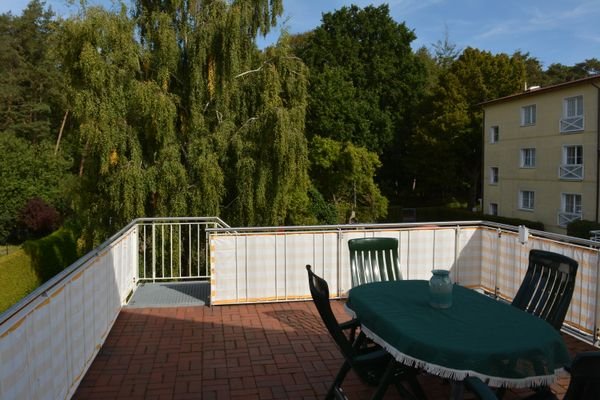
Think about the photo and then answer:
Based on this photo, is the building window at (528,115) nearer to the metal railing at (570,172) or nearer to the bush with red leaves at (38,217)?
the metal railing at (570,172)

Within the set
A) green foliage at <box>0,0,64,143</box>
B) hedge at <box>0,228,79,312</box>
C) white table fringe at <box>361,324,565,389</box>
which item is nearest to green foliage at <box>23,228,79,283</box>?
hedge at <box>0,228,79,312</box>

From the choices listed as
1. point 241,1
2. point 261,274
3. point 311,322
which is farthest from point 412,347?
point 241,1

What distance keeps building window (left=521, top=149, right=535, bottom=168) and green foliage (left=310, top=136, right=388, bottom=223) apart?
7259 mm

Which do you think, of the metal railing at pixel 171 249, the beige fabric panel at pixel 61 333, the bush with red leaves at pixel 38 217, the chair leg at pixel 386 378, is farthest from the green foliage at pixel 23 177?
the chair leg at pixel 386 378

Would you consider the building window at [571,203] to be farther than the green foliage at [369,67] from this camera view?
No

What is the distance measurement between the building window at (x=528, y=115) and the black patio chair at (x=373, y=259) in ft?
73.3

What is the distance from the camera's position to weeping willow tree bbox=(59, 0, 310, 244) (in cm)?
1188

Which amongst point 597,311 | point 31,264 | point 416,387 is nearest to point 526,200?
point 31,264

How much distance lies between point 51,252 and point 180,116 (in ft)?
29.2

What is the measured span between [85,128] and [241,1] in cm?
523

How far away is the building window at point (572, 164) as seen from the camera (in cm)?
2153

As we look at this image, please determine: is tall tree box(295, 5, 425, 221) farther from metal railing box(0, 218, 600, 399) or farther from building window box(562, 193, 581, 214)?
metal railing box(0, 218, 600, 399)

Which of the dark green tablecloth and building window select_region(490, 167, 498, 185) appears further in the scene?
building window select_region(490, 167, 498, 185)

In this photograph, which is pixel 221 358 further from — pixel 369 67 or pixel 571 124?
pixel 369 67
